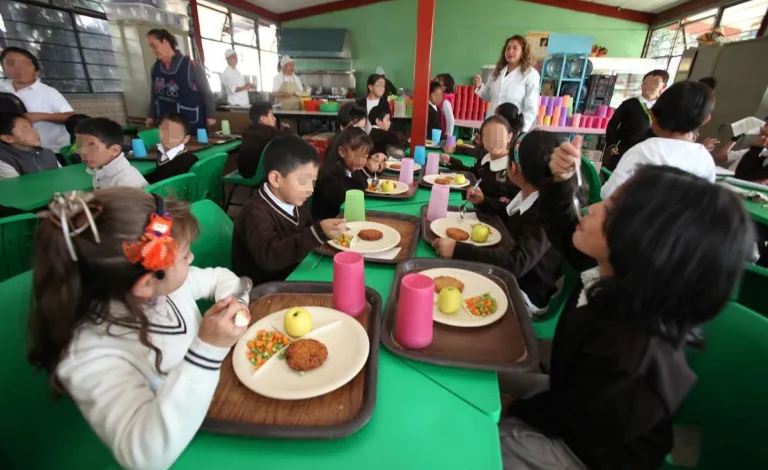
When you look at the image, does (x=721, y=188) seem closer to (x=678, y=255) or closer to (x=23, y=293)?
(x=678, y=255)

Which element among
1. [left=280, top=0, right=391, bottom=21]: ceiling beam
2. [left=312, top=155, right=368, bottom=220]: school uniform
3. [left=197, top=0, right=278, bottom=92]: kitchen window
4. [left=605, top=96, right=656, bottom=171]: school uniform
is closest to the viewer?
[left=312, top=155, right=368, bottom=220]: school uniform

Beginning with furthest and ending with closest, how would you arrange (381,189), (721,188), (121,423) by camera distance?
(381,189), (721,188), (121,423)

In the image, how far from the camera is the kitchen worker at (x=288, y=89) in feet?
Result: 20.4

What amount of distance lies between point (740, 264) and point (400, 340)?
671mm

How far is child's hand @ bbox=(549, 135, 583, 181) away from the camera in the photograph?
3.69 ft

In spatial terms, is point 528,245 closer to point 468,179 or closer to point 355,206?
point 355,206

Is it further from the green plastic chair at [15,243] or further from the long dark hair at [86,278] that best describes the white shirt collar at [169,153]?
the long dark hair at [86,278]

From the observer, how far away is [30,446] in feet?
2.43

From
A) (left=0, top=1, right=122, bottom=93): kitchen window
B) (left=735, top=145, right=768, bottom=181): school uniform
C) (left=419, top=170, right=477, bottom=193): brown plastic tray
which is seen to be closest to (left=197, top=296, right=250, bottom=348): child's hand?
(left=419, top=170, right=477, bottom=193): brown plastic tray

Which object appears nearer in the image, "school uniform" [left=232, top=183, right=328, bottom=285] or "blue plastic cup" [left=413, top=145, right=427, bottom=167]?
"school uniform" [left=232, top=183, right=328, bottom=285]

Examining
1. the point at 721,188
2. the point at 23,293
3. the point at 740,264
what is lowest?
the point at 23,293

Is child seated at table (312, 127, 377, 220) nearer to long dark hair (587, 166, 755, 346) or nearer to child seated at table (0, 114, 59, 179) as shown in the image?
long dark hair (587, 166, 755, 346)

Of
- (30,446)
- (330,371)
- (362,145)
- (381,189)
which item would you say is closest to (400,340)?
(330,371)

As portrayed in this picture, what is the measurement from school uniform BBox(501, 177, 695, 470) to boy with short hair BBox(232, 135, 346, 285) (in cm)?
79
